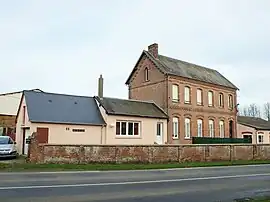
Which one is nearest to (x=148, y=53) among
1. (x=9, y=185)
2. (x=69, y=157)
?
(x=69, y=157)

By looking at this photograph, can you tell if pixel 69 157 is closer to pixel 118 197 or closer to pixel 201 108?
pixel 118 197

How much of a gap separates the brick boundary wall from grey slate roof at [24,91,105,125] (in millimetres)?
4943

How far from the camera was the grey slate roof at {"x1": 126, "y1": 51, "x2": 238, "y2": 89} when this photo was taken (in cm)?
3834

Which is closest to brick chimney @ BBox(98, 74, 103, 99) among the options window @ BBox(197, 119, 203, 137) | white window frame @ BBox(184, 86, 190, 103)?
white window frame @ BBox(184, 86, 190, 103)

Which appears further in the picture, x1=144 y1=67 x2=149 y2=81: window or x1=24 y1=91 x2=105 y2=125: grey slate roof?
x1=144 y1=67 x2=149 y2=81: window

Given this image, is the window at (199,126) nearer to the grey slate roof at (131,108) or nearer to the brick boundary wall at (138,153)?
the grey slate roof at (131,108)

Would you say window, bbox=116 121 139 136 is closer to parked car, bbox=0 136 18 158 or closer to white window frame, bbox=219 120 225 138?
parked car, bbox=0 136 18 158

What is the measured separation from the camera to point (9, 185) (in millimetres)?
13008

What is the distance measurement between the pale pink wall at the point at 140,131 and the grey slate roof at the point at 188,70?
6164 millimetres

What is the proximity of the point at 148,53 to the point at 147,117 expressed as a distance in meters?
9.07

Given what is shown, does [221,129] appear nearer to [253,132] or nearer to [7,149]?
[253,132]

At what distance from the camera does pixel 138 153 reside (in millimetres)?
25938

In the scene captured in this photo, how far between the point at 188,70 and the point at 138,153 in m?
18.2

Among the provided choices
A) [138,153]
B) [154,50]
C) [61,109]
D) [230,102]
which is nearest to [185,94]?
[154,50]
